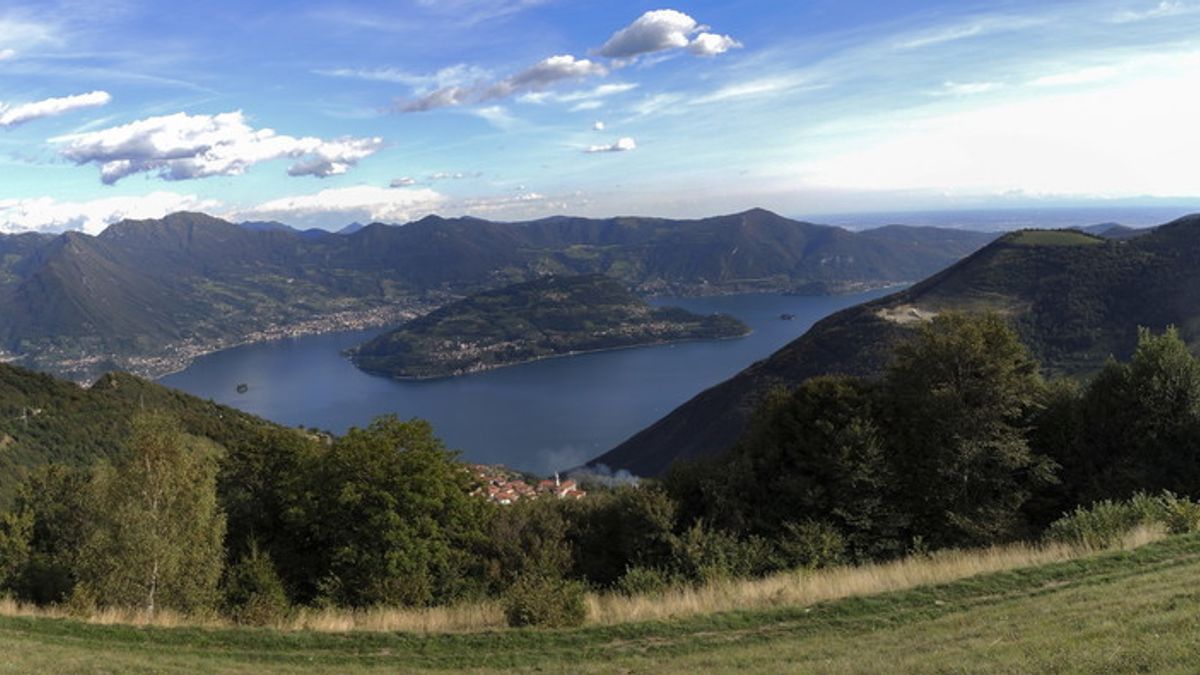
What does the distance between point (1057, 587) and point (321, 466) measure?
54.4 ft

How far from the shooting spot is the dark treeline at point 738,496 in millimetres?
15219

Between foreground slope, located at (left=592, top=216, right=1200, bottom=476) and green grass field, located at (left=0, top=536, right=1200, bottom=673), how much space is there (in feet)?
190

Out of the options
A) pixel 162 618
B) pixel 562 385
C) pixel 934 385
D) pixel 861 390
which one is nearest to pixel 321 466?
pixel 162 618

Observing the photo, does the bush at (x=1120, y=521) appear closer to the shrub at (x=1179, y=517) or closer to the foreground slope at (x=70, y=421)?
the shrub at (x=1179, y=517)

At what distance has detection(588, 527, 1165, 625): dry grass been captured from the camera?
34.6 feet

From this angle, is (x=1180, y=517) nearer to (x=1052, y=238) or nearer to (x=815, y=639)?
(x=815, y=639)

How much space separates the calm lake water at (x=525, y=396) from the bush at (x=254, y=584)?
74.5 meters

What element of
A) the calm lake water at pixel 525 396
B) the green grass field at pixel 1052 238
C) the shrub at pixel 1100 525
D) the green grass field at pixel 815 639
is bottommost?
the calm lake water at pixel 525 396

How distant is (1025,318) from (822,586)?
308 ft

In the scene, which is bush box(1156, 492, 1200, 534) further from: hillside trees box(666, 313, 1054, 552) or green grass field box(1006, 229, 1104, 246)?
green grass field box(1006, 229, 1104, 246)

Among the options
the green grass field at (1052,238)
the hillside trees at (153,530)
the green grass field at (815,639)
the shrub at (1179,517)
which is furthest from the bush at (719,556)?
the green grass field at (1052,238)

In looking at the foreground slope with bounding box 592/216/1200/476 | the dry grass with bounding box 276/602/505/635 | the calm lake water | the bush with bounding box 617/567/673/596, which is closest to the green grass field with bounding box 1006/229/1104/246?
the foreground slope with bounding box 592/216/1200/476

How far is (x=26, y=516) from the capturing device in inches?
797

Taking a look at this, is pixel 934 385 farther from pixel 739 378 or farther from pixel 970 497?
pixel 739 378
